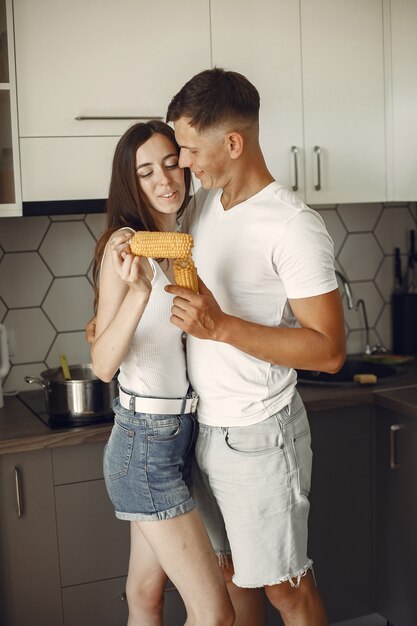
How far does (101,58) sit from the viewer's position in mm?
2373

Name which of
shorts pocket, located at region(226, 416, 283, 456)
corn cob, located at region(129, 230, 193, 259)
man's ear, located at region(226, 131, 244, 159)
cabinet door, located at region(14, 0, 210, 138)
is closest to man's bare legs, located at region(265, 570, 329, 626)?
shorts pocket, located at region(226, 416, 283, 456)

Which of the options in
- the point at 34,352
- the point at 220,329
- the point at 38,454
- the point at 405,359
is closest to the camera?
the point at 220,329

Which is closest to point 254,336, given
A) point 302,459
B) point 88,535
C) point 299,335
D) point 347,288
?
point 299,335

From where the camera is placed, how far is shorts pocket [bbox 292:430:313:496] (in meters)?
1.88

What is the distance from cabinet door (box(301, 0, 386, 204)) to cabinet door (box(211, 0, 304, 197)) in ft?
0.12

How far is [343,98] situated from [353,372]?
0.97 meters

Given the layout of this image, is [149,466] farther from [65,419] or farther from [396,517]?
[396,517]

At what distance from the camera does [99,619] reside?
7.84ft

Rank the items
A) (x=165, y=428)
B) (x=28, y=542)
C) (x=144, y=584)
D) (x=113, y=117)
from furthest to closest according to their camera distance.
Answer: (x=113, y=117)
(x=28, y=542)
(x=144, y=584)
(x=165, y=428)

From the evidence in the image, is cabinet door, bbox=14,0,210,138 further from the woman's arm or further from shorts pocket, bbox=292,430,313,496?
shorts pocket, bbox=292,430,313,496

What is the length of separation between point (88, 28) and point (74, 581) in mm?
1556

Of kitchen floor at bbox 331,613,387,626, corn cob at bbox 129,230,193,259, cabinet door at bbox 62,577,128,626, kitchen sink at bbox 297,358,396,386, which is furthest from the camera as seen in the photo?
kitchen sink at bbox 297,358,396,386

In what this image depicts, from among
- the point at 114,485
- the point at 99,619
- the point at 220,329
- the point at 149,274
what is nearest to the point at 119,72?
the point at 149,274

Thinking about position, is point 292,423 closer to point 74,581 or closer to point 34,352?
point 74,581
